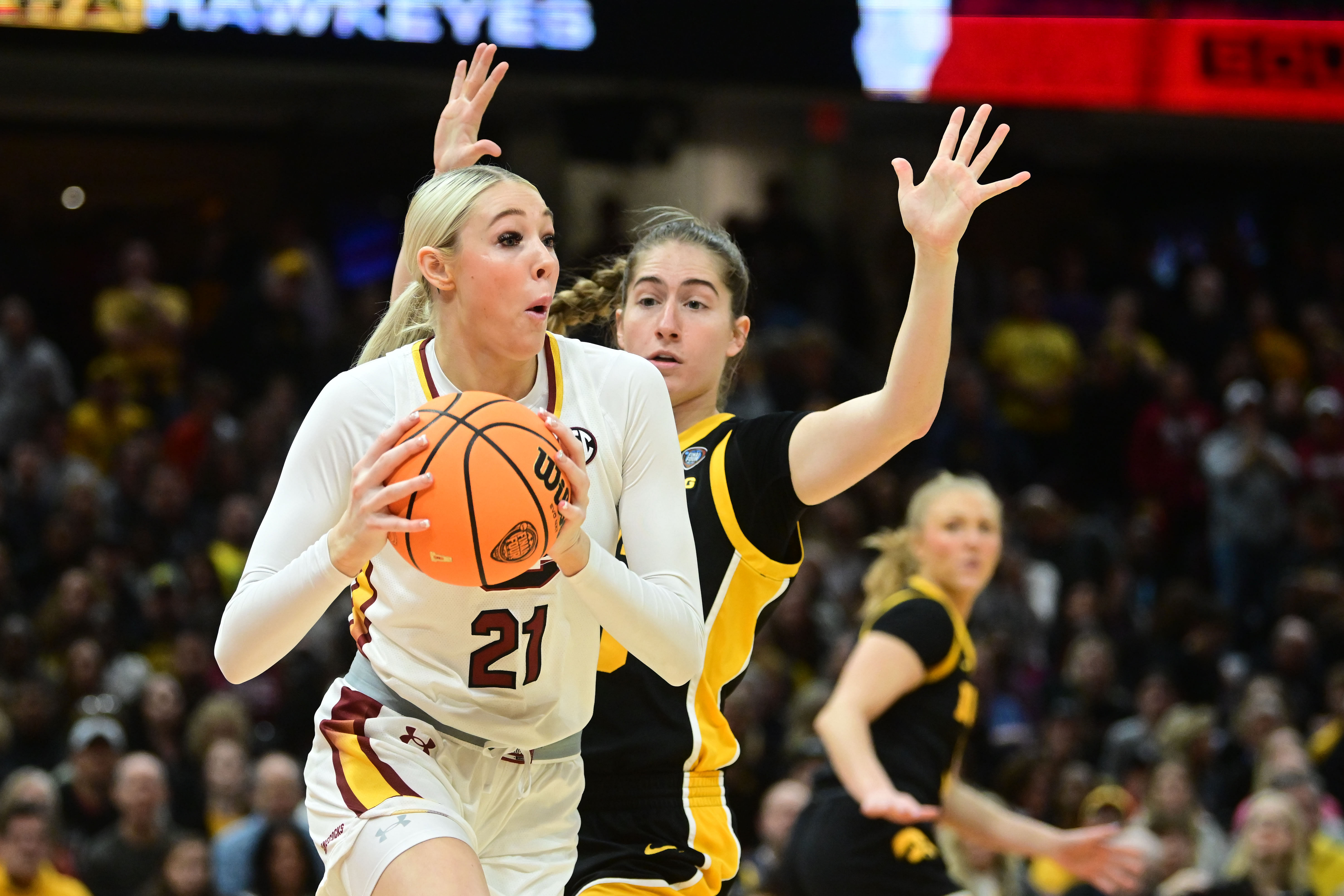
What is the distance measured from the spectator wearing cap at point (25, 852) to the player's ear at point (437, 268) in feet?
15.8

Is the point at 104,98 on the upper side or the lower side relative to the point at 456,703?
upper

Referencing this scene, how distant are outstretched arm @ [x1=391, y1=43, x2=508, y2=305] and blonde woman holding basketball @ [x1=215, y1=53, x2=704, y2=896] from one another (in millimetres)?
680

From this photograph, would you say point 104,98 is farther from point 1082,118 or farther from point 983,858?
point 983,858

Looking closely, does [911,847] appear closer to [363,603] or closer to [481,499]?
[363,603]

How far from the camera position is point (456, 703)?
301cm

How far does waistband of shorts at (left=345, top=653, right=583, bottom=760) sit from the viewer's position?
9.91 ft

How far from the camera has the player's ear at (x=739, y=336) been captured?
397 cm

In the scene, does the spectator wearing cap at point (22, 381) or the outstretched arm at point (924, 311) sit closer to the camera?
the outstretched arm at point (924, 311)

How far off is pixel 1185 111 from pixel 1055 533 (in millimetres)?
2855

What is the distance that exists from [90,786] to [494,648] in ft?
18.4

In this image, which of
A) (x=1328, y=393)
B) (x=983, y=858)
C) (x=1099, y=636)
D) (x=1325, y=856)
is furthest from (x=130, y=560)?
(x=1328, y=393)

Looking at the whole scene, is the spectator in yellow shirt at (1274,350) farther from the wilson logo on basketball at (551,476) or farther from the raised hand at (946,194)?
the wilson logo on basketball at (551,476)

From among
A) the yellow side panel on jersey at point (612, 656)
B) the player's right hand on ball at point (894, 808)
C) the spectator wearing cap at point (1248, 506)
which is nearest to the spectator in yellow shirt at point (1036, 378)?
the spectator wearing cap at point (1248, 506)

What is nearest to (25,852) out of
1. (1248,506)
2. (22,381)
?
(22,381)
